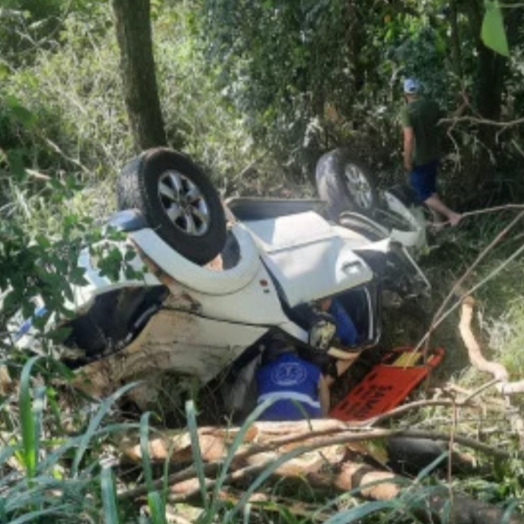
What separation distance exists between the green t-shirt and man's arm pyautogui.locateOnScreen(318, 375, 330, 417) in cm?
284

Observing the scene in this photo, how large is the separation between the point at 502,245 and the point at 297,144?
2141mm

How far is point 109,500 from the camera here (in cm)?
271

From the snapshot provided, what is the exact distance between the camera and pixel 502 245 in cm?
717

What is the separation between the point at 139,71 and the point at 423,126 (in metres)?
2.07

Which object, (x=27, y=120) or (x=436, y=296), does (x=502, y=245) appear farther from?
(x=27, y=120)

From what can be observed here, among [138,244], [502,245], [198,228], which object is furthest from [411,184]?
[138,244]

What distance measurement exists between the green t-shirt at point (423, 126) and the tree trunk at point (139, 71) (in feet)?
6.01

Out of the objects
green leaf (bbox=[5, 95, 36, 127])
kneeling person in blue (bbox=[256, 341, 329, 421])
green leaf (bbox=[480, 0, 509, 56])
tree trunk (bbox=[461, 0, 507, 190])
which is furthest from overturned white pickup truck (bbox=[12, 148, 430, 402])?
green leaf (bbox=[480, 0, 509, 56])

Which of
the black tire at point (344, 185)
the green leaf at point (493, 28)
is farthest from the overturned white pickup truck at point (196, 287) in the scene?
the green leaf at point (493, 28)

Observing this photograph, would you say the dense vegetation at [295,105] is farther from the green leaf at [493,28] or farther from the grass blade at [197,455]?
the green leaf at [493,28]

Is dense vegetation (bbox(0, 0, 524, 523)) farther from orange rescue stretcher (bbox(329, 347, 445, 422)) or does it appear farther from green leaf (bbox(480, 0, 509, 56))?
green leaf (bbox(480, 0, 509, 56))

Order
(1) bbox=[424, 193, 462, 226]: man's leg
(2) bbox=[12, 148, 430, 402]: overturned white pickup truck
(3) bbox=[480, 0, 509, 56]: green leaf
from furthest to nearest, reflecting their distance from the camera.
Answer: (1) bbox=[424, 193, 462, 226]: man's leg, (2) bbox=[12, 148, 430, 402]: overturned white pickup truck, (3) bbox=[480, 0, 509, 56]: green leaf

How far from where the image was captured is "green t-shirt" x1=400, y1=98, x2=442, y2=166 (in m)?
7.84

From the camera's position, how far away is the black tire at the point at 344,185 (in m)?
6.75
